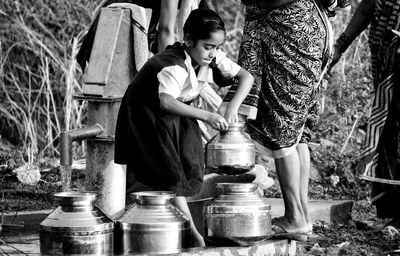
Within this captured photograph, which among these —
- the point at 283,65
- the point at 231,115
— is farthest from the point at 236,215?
the point at 283,65

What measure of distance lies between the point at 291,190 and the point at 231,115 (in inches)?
26.7

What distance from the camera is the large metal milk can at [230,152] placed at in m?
4.69

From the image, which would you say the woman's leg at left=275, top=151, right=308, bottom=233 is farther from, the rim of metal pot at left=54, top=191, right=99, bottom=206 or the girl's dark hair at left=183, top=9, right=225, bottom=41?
the rim of metal pot at left=54, top=191, right=99, bottom=206

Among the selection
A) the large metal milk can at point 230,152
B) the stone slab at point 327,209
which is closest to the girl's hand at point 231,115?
the large metal milk can at point 230,152

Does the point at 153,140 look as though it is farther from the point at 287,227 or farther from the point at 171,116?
the point at 287,227

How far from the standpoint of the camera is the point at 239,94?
501 centimetres

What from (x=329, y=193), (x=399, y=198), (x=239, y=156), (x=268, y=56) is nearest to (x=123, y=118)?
(x=239, y=156)

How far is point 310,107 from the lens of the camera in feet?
18.2

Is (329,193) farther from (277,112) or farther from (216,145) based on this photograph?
(216,145)

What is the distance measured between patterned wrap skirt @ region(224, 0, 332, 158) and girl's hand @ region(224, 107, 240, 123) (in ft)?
1.12

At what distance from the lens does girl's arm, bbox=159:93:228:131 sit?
4.68 meters

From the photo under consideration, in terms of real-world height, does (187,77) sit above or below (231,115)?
above

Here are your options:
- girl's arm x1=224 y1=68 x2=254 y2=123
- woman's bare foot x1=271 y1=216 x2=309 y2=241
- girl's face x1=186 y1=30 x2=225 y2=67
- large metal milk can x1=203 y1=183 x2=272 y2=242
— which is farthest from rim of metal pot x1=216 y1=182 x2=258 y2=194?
girl's face x1=186 y1=30 x2=225 y2=67

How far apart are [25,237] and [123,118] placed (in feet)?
3.32
